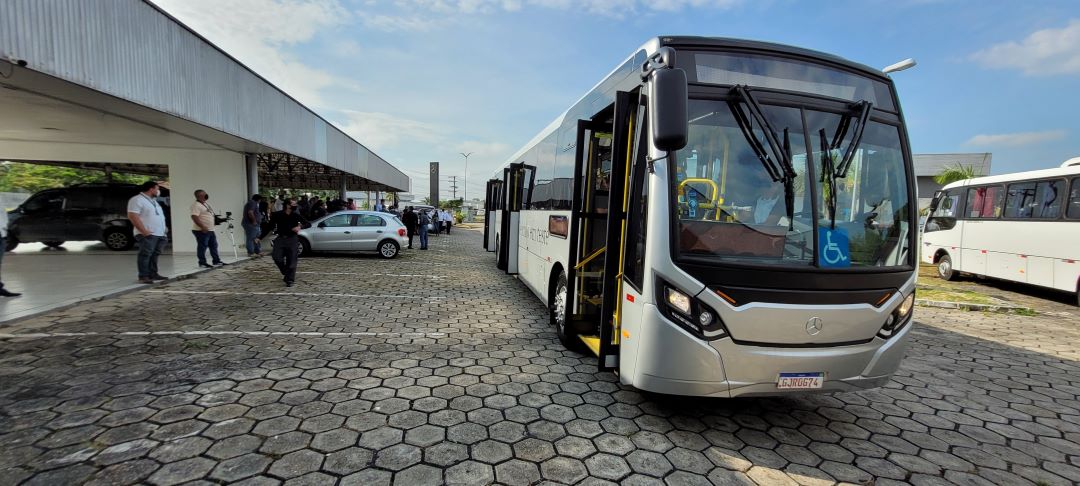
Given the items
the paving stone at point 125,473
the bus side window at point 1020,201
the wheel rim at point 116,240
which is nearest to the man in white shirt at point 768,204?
the paving stone at point 125,473

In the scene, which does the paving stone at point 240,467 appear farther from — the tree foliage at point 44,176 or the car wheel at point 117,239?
the tree foliage at point 44,176

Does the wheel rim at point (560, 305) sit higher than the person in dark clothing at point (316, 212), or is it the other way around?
the person in dark clothing at point (316, 212)

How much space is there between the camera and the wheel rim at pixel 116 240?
12812mm

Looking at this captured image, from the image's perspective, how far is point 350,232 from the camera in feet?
44.0

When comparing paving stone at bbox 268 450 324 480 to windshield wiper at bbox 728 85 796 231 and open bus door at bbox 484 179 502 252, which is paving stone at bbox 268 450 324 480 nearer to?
windshield wiper at bbox 728 85 796 231

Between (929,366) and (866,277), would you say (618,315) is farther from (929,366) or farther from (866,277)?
(929,366)

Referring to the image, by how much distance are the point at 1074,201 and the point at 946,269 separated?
4.00m

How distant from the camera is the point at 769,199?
3258mm

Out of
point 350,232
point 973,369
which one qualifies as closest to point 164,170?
point 350,232

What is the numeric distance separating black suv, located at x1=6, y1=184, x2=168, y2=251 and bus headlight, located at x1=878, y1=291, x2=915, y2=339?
16934mm

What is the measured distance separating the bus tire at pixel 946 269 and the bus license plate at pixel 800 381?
12788mm

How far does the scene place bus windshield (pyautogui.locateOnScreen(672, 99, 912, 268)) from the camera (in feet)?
10.5

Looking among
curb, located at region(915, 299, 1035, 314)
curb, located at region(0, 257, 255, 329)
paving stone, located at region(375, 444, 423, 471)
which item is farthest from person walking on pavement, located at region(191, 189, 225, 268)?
curb, located at region(915, 299, 1035, 314)

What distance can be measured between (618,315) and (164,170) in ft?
76.6
